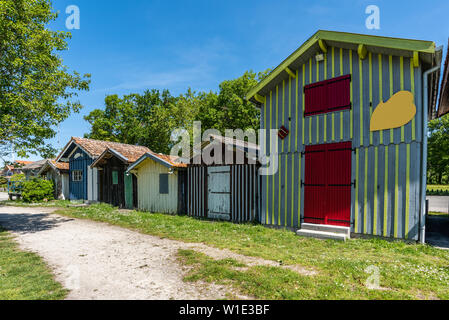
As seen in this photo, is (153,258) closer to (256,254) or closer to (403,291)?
(256,254)

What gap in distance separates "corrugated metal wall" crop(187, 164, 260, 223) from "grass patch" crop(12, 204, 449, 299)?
1.94 metres

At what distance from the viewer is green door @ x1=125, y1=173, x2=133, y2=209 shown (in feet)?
54.7

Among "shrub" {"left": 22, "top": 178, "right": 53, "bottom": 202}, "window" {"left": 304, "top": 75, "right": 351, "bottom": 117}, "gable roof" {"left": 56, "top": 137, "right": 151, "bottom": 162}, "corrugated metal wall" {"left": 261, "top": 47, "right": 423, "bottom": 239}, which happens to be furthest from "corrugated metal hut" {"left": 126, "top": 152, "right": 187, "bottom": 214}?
"shrub" {"left": 22, "top": 178, "right": 53, "bottom": 202}

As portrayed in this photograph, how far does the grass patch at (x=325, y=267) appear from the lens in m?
4.18

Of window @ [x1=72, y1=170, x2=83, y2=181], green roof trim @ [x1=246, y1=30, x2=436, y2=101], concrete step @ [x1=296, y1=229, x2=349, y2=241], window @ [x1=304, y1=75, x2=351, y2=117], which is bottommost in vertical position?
concrete step @ [x1=296, y1=229, x2=349, y2=241]

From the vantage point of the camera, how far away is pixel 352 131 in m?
8.11

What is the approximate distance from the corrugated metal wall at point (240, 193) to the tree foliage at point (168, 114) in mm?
16118

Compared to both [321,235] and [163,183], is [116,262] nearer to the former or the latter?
[321,235]

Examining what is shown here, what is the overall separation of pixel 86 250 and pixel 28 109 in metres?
6.16

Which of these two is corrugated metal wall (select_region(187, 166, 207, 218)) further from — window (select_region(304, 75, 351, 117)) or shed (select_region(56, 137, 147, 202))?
shed (select_region(56, 137, 147, 202))

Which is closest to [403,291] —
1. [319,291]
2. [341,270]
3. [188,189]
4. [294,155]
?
[341,270]

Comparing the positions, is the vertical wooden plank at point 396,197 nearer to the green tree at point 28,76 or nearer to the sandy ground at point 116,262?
the sandy ground at point 116,262

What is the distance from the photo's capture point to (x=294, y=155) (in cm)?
935

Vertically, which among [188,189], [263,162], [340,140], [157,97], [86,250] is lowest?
[86,250]
